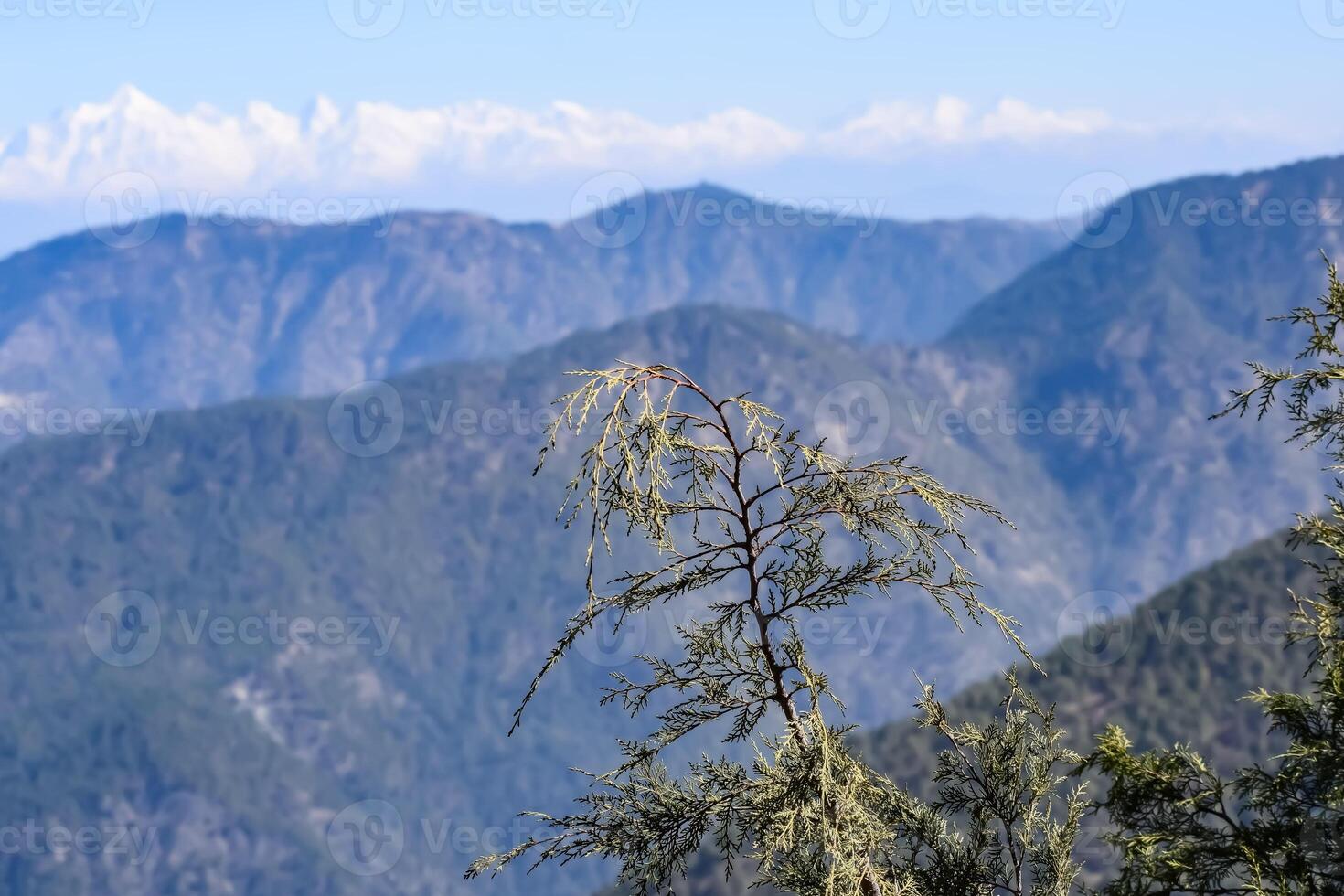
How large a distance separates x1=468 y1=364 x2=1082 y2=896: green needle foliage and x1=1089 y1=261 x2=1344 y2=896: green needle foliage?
706 mm

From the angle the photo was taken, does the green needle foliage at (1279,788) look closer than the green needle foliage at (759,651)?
No

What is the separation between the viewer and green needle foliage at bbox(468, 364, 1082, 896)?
10430mm

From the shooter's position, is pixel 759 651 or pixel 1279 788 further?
pixel 1279 788

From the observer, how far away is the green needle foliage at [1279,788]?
1194 centimetres

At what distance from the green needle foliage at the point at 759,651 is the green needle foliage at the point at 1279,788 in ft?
2.32

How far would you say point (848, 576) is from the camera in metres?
11.1

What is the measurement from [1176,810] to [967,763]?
1786 mm

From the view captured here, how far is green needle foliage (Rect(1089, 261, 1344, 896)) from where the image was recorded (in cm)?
1194

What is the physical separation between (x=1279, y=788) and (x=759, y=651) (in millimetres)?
4706

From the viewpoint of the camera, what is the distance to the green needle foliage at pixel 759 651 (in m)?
10.4

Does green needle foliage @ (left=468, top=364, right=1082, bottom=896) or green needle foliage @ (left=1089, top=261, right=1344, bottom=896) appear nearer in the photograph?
green needle foliage @ (left=468, top=364, right=1082, bottom=896)

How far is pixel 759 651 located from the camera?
11.4 metres

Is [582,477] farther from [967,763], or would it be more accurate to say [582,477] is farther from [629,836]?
[967,763]

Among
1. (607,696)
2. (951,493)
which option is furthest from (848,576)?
(607,696)
